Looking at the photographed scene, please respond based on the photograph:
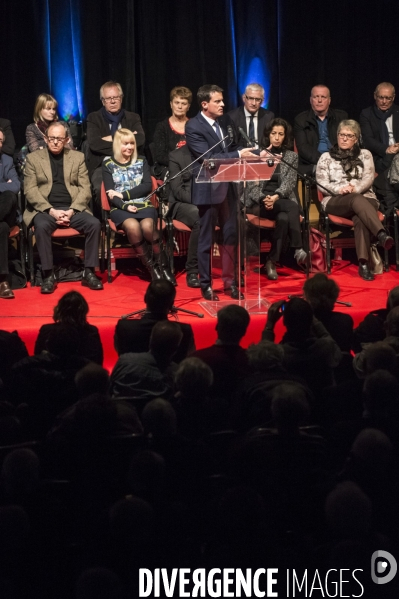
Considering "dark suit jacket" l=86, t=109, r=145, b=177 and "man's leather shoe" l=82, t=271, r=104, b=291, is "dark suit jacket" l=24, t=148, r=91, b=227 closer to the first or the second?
"dark suit jacket" l=86, t=109, r=145, b=177

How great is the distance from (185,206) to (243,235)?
1.26 m

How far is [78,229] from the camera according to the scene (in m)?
5.78

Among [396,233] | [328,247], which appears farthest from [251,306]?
[396,233]

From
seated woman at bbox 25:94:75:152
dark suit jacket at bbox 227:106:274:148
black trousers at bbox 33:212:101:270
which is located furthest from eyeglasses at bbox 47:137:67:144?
dark suit jacket at bbox 227:106:274:148

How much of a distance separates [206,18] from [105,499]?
211 inches

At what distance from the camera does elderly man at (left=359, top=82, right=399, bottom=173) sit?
6.66 metres

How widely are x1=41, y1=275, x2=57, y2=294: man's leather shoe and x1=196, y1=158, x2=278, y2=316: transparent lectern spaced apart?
1138mm

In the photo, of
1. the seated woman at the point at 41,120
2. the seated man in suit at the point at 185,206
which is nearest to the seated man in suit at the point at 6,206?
the seated woman at the point at 41,120

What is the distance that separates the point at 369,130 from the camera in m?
6.68

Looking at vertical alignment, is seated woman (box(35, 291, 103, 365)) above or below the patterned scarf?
below

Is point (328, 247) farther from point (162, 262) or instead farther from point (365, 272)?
point (162, 262)

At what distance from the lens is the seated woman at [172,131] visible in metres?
6.44

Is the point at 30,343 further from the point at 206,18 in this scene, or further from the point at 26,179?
the point at 206,18

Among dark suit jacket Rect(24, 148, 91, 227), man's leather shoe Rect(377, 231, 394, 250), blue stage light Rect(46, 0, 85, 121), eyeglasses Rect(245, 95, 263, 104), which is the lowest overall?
man's leather shoe Rect(377, 231, 394, 250)
